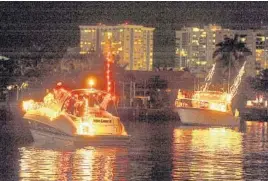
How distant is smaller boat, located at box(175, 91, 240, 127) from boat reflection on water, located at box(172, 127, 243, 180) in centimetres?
1953

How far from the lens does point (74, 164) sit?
34469 millimetres

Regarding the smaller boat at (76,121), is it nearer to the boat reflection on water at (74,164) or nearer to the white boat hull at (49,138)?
the white boat hull at (49,138)

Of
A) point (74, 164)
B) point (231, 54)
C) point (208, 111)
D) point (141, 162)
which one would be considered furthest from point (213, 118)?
point (231, 54)

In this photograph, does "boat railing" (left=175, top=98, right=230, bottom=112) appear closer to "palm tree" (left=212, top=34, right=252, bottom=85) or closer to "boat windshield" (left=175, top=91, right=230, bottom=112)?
"boat windshield" (left=175, top=91, right=230, bottom=112)

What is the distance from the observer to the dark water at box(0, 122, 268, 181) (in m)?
31.3

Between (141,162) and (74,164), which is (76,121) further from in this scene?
(74,164)

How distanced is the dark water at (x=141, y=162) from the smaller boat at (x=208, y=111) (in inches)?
1026

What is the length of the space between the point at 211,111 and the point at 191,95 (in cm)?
639

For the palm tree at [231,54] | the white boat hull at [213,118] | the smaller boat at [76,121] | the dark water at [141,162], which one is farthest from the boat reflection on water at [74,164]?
the palm tree at [231,54]

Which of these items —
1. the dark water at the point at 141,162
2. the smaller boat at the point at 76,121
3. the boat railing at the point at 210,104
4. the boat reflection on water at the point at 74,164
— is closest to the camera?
the boat reflection on water at the point at 74,164

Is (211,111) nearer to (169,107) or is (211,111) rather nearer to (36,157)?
(36,157)

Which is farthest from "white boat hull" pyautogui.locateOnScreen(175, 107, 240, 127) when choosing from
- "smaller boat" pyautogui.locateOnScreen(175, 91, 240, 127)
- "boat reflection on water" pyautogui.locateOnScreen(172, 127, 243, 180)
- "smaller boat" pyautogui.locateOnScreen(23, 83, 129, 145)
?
"smaller boat" pyautogui.locateOnScreen(23, 83, 129, 145)

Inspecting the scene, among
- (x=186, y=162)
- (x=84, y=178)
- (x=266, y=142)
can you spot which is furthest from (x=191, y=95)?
(x=84, y=178)

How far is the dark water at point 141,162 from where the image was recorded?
31.3m
